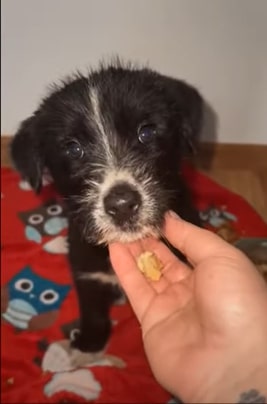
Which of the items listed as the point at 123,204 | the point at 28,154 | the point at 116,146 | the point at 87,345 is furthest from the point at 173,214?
the point at 87,345

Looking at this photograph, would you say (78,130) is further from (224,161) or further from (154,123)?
(224,161)

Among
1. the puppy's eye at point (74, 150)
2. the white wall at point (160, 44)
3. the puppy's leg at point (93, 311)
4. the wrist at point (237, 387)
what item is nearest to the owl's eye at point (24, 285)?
the puppy's leg at point (93, 311)

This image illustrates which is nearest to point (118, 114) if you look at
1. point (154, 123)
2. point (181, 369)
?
point (154, 123)

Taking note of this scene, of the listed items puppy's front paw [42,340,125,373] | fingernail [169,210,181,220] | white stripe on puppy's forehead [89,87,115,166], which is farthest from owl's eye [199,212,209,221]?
puppy's front paw [42,340,125,373]

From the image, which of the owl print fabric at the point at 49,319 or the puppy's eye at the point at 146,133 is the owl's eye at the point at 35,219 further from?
the puppy's eye at the point at 146,133

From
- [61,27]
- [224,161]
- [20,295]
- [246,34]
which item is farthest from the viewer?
[20,295]

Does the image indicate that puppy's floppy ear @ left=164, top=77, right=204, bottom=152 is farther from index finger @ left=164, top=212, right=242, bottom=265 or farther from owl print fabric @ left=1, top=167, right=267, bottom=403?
index finger @ left=164, top=212, right=242, bottom=265
